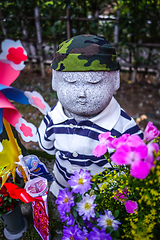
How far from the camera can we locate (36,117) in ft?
10.4

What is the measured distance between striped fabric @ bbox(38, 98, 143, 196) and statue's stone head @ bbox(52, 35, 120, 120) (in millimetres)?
124

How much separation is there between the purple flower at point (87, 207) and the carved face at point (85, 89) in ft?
1.58

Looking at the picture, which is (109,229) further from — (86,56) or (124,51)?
(124,51)

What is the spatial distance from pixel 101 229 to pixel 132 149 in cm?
34

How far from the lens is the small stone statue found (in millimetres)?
986

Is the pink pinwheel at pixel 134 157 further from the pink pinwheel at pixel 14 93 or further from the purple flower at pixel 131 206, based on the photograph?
the pink pinwheel at pixel 14 93

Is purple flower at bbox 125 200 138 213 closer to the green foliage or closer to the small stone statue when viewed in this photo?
the small stone statue

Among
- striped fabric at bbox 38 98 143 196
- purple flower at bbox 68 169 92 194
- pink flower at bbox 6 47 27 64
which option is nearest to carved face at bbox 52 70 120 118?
striped fabric at bbox 38 98 143 196

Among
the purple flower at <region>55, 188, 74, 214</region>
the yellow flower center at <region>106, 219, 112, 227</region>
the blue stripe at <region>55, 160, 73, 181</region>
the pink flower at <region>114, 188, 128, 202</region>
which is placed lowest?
the blue stripe at <region>55, 160, 73, 181</region>

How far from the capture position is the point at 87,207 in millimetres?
722

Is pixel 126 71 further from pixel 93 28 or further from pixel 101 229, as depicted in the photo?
pixel 101 229

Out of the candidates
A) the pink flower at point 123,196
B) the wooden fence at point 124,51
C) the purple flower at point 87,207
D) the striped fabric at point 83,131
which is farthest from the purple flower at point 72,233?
the wooden fence at point 124,51

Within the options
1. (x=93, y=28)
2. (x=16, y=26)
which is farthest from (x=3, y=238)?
(x=16, y=26)

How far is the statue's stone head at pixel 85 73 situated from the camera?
0.97 metres
